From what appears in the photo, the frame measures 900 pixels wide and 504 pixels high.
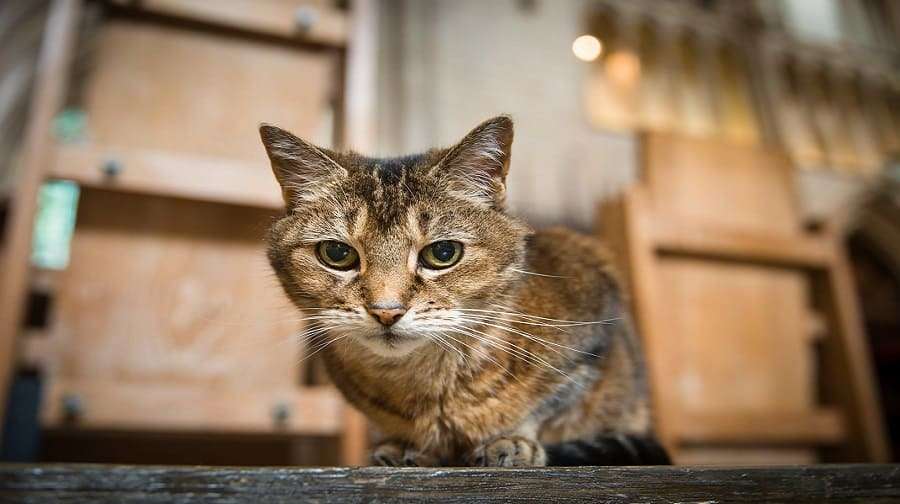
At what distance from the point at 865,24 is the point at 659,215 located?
1.85 meters

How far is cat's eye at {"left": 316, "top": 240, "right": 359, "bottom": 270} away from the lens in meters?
0.82

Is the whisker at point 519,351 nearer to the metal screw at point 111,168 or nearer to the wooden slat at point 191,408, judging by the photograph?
the wooden slat at point 191,408

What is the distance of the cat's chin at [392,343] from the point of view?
775 mm

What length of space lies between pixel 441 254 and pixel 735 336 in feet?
4.94

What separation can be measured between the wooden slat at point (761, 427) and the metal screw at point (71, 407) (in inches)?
54.8

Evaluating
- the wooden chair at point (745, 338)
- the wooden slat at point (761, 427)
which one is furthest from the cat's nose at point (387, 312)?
the wooden slat at point (761, 427)

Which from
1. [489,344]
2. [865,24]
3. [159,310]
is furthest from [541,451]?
[865,24]

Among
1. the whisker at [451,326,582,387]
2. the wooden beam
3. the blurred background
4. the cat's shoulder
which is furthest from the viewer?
the blurred background

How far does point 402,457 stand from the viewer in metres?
0.88

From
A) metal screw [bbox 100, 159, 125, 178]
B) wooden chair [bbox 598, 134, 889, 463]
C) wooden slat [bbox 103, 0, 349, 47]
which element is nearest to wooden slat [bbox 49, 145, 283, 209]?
metal screw [bbox 100, 159, 125, 178]

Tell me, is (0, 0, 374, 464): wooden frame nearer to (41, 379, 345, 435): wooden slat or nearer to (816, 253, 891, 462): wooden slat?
(41, 379, 345, 435): wooden slat

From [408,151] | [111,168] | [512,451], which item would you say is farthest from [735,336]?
[111,168]

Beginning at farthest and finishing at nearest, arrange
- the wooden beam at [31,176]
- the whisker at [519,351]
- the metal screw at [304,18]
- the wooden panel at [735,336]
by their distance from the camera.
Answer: the wooden panel at [735,336] < the metal screw at [304,18] < the wooden beam at [31,176] < the whisker at [519,351]

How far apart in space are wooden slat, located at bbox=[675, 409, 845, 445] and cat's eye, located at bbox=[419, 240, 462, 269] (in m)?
1.24
